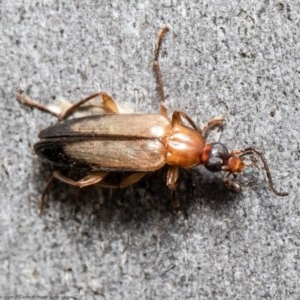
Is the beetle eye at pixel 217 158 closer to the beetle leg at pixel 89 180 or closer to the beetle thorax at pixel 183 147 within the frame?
the beetle thorax at pixel 183 147

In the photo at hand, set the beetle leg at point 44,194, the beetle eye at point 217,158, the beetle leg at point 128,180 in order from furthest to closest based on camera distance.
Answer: the beetle leg at point 44,194, the beetle leg at point 128,180, the beetle eye at point 217,158

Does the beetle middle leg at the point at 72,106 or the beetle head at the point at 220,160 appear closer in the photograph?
the beetle head at the point at 220,160

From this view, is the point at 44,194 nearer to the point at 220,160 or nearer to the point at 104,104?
the point at 104,104

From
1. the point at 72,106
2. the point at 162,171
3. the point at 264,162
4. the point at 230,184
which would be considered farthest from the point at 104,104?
the point at 264,162

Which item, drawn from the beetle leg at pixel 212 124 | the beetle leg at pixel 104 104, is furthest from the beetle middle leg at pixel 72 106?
the beetle leg at pixel 212 124

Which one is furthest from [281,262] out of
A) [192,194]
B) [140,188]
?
[140,188]

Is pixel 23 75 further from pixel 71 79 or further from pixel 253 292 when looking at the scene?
pixel 253 292

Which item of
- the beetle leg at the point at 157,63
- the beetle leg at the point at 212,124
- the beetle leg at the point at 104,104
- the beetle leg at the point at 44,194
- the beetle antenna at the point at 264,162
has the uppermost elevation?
the beetle leg at the point at 157,63
